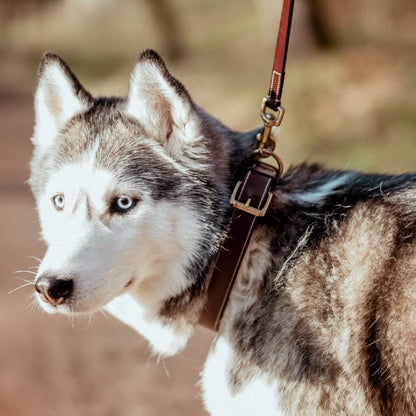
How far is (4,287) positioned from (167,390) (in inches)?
95.0

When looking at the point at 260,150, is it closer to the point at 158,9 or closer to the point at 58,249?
the point at 58,249

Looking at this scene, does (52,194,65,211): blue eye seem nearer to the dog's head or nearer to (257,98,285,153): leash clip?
the dog's head

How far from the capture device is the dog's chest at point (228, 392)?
243 centimetres

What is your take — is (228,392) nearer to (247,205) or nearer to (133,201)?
(247,205)

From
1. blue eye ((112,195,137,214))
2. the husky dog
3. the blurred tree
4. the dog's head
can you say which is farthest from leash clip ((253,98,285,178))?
the blurred tree

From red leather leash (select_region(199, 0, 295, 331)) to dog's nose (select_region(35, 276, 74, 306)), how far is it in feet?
1.99

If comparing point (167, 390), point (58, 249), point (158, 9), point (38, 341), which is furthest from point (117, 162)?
point (158, 9)

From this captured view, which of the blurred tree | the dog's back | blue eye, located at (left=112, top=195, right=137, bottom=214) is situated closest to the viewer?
the dog's back

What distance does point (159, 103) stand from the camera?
2.71m

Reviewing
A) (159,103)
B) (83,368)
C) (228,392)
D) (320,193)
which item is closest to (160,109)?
(159,103)

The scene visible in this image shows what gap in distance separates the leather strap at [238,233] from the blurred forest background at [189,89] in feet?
3.63

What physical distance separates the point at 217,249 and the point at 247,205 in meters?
0.25

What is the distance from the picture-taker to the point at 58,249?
244 cm

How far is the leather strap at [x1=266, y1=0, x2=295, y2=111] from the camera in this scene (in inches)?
103
